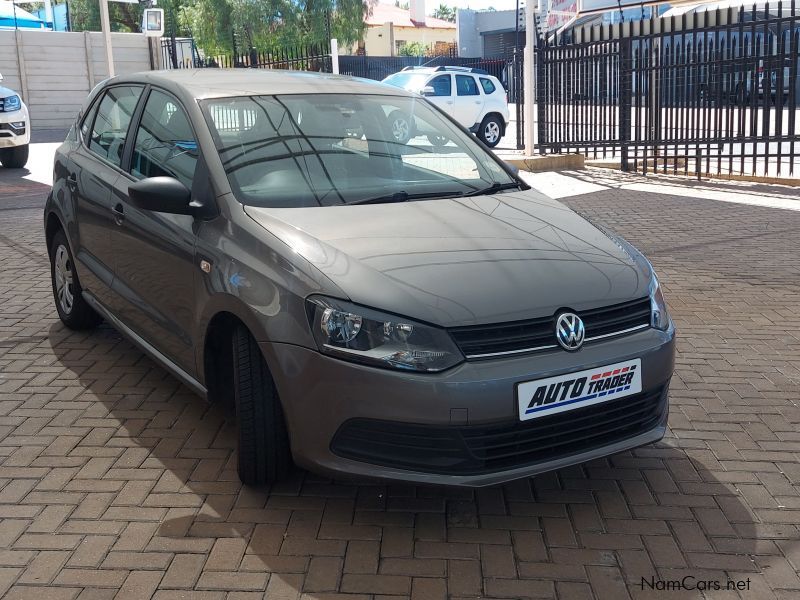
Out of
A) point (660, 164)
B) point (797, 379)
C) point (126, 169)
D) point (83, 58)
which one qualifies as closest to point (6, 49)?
point (83, 58)

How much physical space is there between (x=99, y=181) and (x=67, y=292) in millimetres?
1137

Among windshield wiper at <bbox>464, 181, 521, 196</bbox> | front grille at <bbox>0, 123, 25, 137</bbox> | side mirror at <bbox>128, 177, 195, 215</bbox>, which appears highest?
front grille at <bbox>0, 123, 25, 137</bbox>

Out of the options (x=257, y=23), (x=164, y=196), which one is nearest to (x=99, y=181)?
(x=164, y=196)

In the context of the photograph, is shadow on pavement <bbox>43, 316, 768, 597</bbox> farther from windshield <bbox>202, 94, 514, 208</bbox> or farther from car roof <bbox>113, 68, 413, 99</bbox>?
car roof <bbox>113, 68, 413, 99</bbox>

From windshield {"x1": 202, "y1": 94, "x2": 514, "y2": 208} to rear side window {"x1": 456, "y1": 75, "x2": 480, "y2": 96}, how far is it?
604 inches

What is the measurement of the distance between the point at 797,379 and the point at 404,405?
283 centimetres

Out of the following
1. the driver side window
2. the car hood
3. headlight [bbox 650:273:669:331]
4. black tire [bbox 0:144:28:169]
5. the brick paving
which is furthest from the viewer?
black tire [bbox 0:144:28:169]

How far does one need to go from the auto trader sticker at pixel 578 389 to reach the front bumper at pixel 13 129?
549 inches

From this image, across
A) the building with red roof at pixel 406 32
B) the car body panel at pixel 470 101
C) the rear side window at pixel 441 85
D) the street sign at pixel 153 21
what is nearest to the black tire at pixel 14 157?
the street sign at pixel 153 21

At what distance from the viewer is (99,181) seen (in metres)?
4.98

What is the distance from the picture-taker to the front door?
13.2ft

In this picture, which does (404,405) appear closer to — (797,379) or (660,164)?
(797,379)

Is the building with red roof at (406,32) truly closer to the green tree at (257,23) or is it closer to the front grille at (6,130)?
the green tree at (257,23)

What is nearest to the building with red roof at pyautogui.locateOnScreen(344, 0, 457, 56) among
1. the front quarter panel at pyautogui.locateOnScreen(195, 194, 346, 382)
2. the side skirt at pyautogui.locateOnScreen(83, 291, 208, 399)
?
the side skirt at pyautogui.locateOnScreen(83, 291, 208, 399)
